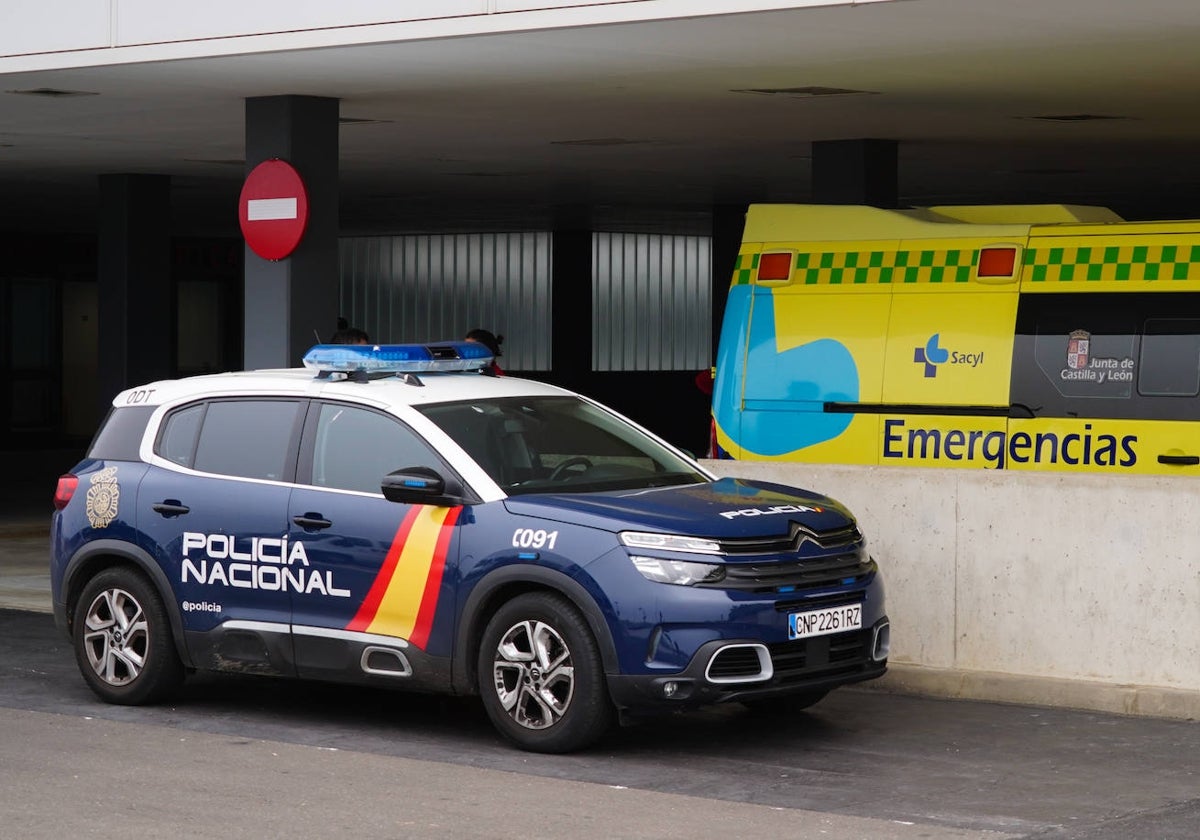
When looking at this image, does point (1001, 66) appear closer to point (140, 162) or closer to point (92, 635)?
point (92, 635)

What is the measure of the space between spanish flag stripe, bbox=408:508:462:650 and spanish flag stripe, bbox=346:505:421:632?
167 mm

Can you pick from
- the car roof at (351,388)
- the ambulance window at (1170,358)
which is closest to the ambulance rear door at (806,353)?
the ambulance window at (1170,358)

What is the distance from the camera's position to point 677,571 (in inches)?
294

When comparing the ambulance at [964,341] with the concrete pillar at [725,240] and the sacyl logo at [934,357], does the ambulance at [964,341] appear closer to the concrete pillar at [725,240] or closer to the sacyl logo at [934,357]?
the sacyl logo at [934,357]

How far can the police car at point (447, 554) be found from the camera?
24.6 feet

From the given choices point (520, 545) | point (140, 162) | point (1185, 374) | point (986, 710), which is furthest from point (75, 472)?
point (140, 162)

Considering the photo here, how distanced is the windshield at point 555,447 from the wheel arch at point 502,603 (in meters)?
0.41

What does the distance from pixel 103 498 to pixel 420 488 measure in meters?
1.89

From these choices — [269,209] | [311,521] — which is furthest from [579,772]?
[269,209]

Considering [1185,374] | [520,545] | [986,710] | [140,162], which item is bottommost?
[986,710]

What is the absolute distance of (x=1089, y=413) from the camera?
35.1ft

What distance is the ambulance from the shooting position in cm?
1058

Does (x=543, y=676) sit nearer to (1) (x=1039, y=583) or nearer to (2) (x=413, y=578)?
(2) (x=413, y=578)

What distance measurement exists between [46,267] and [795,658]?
81.6 ft
